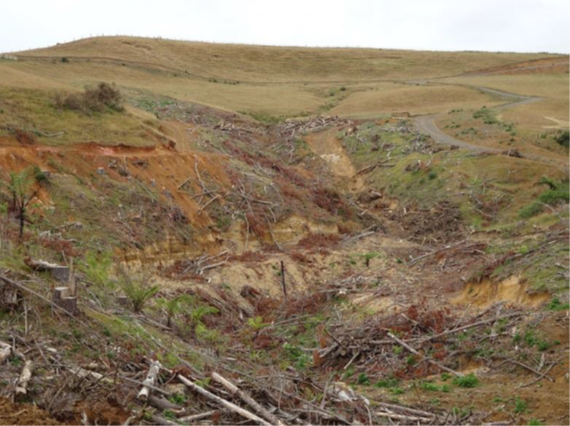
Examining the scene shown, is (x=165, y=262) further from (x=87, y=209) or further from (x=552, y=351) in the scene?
(x=552, y=351)

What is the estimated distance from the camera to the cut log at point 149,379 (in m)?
9.13

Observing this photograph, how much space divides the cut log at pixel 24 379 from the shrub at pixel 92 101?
69.1 feet

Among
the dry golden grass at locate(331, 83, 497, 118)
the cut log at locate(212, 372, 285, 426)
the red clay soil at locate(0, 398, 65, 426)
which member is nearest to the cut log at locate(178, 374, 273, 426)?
the cut log at locate(212, 372, 285, 426)

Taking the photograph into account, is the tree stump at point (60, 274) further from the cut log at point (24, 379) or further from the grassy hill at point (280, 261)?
the cut log at point (24, 379)

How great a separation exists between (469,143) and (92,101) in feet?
65.4

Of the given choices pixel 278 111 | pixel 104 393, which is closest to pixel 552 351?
pixel 104 393

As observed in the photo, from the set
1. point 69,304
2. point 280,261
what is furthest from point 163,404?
point 280,261

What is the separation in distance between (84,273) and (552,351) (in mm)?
8548

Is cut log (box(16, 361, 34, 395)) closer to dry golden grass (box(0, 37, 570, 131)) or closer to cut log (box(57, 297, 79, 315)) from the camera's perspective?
cut log (box(57, 297, 79, 315))

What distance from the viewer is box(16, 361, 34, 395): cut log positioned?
27.8 feet

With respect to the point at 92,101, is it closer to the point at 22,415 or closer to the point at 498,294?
the point at 498,294

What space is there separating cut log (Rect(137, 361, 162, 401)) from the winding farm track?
97.5 feet

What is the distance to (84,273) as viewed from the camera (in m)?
15.9

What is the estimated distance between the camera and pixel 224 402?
9312mm
